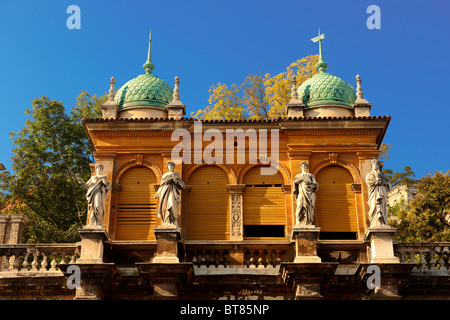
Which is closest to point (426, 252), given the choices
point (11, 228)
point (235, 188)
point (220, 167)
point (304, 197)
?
point (304, 197)

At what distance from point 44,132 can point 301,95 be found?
1857cm

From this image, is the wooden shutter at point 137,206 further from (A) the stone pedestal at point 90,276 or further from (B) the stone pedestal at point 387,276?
(B) the stone pedestal at point 387,276

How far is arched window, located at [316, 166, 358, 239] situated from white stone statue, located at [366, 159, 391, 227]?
1.53 metres

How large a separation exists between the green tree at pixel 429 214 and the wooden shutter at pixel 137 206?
47.1ft

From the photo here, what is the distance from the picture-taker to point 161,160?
2189 centimetres

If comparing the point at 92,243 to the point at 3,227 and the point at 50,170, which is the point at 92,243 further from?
the point at 50,170

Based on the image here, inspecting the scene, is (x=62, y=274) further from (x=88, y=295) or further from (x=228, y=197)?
(x=228, y=197)

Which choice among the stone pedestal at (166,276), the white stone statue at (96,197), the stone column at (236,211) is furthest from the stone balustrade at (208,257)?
the white stone statue at (96,197)

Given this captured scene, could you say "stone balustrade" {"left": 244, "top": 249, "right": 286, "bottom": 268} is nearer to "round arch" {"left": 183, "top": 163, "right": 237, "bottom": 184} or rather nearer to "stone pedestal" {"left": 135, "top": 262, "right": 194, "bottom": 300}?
"stone pedestal" {"left": 135, "top": 262, "right": 194, "bottom": 300}

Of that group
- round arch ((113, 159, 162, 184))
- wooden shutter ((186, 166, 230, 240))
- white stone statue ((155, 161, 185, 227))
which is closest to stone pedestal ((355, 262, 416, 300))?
wooden shutter ((186, 166, 230, 240))

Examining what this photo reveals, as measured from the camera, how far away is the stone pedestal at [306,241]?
61.7 ft

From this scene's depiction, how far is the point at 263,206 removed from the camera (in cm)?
2134

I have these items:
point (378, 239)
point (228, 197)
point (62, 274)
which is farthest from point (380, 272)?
point (62, 274)
